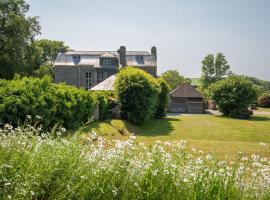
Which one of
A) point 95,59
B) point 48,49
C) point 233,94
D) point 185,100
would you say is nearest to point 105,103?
point 233,94

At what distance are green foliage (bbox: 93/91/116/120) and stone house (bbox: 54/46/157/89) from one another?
27178mm

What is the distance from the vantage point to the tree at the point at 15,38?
4753cm

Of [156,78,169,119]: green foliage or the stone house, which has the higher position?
the stone house

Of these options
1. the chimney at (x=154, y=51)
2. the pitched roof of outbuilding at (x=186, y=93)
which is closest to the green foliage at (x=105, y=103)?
the pitched roof of outbuilding at (x=186, y=93)

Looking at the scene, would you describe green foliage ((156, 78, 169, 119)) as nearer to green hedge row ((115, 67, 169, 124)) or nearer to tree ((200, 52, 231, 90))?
green hedge row ((115, 67, 169, 124))

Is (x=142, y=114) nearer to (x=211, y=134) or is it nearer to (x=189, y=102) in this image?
(x=211, y=134)

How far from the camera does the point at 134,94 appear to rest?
111 ft

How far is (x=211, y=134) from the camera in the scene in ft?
104

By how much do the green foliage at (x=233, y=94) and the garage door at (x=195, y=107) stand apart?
15.7 ft

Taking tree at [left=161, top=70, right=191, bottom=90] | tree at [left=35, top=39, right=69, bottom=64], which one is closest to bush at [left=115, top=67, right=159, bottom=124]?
tree at [left=35, top=39, right=69, bottom=64]

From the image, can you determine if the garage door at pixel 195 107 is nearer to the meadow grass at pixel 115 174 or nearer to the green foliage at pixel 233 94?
the green foliage at pixel 233 94

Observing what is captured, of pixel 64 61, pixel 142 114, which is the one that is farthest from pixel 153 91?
pixel 64 61

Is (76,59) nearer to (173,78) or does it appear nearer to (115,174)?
(173,78)

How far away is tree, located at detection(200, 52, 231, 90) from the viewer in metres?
96.1
